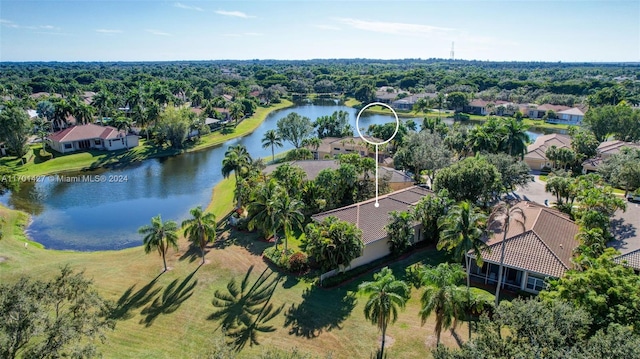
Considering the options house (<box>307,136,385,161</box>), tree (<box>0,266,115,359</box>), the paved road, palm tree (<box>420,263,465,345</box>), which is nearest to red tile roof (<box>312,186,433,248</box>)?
palm tree (<box>420,263,465,345</box>)

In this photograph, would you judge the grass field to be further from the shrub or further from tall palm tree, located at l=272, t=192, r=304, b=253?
tall palm tree, located at l=272, t=192, r=304, b=253

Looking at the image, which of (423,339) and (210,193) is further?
(210,193)

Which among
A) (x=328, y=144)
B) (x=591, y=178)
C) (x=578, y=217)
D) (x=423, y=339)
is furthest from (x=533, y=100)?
(x=423, y=339)

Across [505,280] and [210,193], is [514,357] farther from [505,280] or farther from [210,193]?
[210,193]

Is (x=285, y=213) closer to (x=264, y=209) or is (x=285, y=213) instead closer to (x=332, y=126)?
(x=264, y=209)

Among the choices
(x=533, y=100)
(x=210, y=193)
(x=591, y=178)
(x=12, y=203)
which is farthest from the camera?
(x=533, y=100)

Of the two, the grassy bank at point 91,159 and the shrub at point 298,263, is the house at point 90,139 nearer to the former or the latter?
the grassy bank at point 91,159
